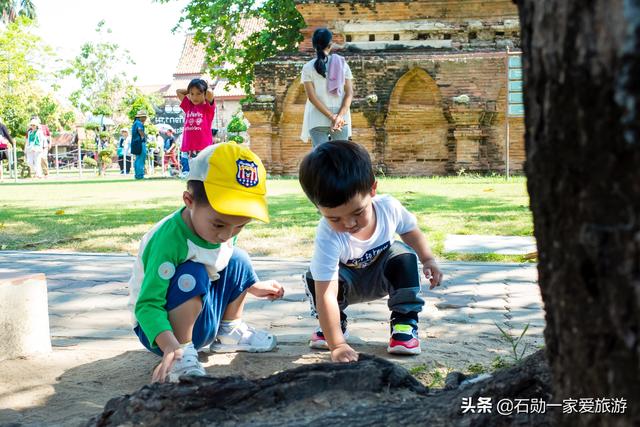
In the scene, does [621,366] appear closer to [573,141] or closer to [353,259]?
[573,141]

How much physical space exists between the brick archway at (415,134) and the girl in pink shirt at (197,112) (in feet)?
27.3

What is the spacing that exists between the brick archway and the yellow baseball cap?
613 inches

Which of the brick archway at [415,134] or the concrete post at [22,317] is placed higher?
the brick archway at [415,134]

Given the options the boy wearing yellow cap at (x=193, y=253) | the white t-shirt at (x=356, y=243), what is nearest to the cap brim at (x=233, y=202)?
the boy wearing yellow cap at (x=193, y=253)

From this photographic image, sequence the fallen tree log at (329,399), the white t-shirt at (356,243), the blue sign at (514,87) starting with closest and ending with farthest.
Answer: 1. the fallen tree log at (329,399)
2. the white t-shirt at (356,243)
3. the blue sign at (514,87)

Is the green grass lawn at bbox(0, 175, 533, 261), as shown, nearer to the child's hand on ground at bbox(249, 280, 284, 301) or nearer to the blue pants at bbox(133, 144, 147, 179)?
the child's hand on ground at bbox(249, 280, 284, 301)

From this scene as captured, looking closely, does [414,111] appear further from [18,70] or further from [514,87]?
[18,70]

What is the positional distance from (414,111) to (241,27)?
8720 millimetres

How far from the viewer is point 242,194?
2.57m

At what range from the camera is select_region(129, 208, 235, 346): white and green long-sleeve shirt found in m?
2.48

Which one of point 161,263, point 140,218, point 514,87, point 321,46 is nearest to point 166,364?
point 161,263

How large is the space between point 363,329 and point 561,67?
245cm

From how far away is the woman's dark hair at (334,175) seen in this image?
2588mm

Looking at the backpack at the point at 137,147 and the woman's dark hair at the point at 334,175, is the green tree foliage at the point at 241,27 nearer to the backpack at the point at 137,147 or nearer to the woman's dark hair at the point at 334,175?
the backpack at the point at 137,147
